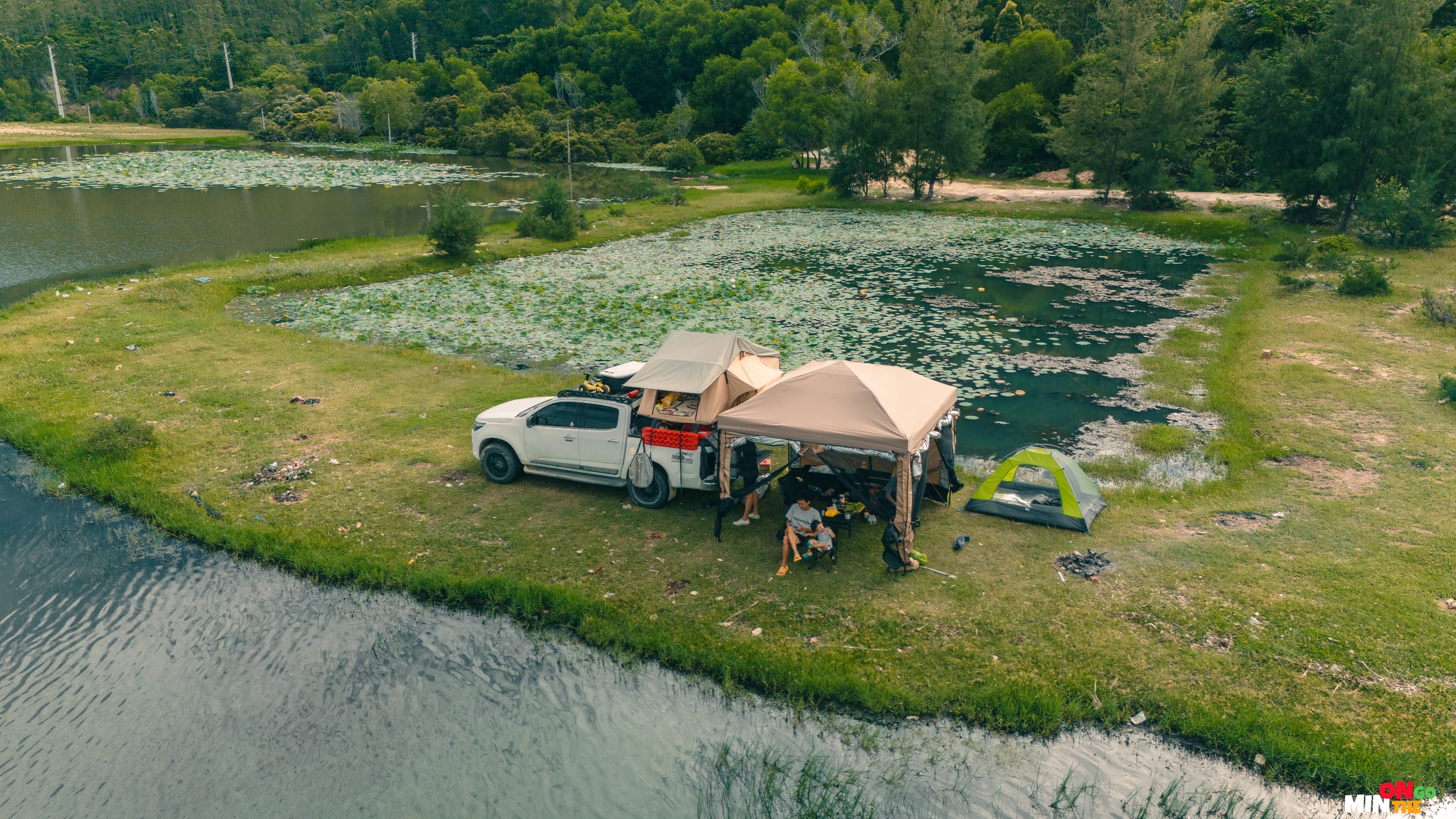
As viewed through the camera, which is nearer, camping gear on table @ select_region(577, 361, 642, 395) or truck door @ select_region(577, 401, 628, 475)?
truck door @ select_region(577, 401, 628, 475)

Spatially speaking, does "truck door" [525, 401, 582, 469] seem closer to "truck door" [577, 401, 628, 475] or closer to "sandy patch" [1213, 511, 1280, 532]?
"truck door" [577, 401, 628, 475]

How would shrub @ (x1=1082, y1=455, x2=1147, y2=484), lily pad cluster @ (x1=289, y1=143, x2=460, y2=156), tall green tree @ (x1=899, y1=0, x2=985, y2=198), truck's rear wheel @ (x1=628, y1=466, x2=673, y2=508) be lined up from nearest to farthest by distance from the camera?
truck's rear wheel @ (x1=628, y1=466, x2=673, y2=508)
shrub @ (x1=1082, y1=455, x2=1147, y2=484)
tall green tree @ (x1=899, y1=0, x2=985, y2=198)
lily pad cluster @ (x1=289, y1=143, x2=460, y2=156)

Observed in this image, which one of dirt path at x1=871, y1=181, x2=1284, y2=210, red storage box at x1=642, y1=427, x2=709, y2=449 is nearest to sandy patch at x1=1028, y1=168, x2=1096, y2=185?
dirt path at x1=871, y1=181, x2=1284, y2=210

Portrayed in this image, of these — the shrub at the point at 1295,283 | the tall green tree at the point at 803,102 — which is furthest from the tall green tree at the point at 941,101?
the shrub at the point at 1295,283

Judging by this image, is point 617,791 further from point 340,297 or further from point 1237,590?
point 340,297

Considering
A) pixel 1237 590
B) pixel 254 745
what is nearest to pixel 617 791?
pixel 254 745
